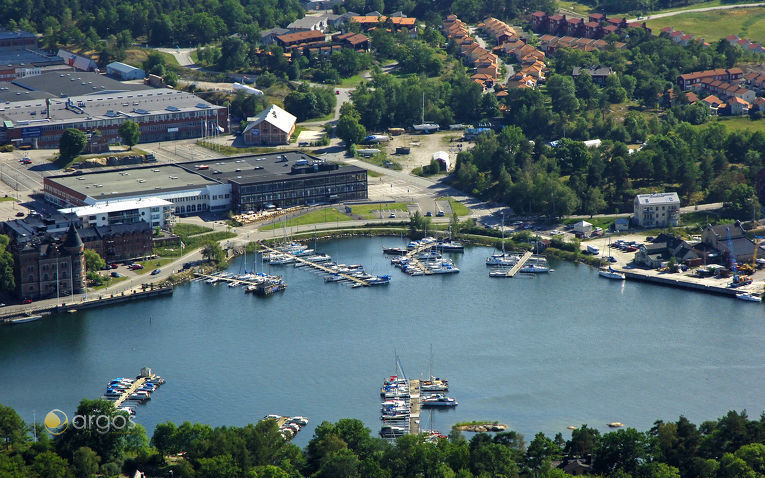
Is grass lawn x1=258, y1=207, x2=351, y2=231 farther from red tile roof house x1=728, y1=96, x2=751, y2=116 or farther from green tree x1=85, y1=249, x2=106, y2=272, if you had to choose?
red tile roof house x1=728, y1=96, x2=751, y2=116

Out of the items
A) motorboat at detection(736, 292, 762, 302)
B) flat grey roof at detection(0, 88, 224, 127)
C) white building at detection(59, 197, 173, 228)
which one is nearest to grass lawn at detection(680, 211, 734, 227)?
motorboat at detection(736, 292, 762, 302)

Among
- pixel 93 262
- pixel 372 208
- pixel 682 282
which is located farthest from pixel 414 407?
pixel 372 208

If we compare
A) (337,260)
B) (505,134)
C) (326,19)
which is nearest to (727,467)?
(337,260)

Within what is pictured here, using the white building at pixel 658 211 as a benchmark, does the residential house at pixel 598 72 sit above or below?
above

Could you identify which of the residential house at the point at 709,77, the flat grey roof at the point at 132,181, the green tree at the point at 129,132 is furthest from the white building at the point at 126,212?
the residential house at the point at 709,77

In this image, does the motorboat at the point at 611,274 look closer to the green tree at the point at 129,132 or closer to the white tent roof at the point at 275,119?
the white tent roof at the point at 275,119

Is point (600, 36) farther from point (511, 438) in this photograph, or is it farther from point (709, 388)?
point (511, 438)
